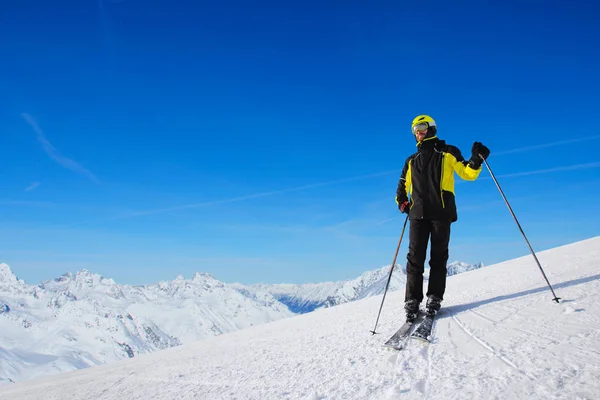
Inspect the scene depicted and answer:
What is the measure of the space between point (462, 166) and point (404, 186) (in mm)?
1033

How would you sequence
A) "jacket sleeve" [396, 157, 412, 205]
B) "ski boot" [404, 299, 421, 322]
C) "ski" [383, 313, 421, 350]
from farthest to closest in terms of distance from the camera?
"jacket sleeve" [396, 157, 412, 205]
"ski boot" [404, 299, 421, 322]
"ski" [383, 313, 421, 350]

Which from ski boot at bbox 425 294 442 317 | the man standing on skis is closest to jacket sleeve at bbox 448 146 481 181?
the man standing on skis

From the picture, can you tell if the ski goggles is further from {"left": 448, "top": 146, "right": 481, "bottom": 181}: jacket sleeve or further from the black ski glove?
the black ski glove

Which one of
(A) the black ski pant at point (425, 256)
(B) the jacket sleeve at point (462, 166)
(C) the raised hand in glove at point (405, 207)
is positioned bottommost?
(A) the black ski pant at point (425, 256)

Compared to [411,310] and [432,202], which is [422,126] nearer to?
[432,202]

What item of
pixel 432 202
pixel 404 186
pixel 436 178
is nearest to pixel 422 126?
pixel 436 178

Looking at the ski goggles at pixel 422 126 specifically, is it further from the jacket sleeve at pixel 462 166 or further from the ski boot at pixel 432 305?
the ski boot at pixel 432 305

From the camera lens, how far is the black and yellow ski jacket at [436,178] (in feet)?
19.1

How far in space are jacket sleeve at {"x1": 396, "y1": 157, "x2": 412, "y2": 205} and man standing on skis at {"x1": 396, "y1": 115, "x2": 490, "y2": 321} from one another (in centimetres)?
24

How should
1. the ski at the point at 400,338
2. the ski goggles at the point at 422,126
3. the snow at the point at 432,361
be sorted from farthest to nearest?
the ski goggles at the point at 422,126 < the ski at the point at 400,338 < the snow at the point at 432,361

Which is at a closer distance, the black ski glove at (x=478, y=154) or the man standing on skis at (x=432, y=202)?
the black ski glove at (x=478, y=154)

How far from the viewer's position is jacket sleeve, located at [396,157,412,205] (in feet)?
21.0

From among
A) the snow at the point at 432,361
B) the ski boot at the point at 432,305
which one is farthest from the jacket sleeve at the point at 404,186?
the snow at the point at 432,361

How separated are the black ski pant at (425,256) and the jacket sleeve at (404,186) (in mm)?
500
